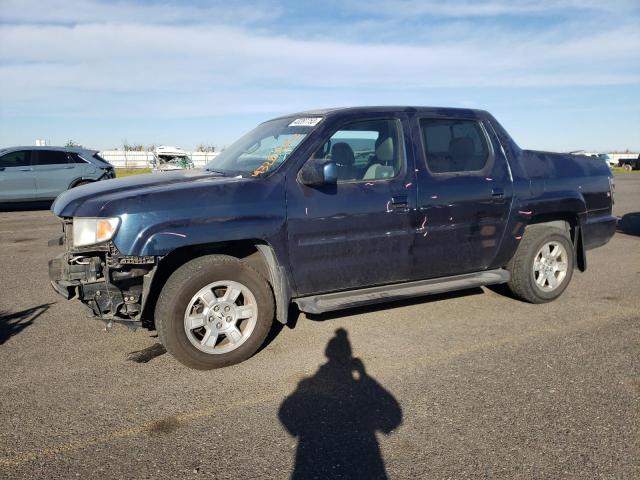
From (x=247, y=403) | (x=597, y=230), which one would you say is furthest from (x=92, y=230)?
(x=597, y=230)

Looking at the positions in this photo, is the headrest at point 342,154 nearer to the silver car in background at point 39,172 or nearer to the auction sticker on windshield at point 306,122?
the auction sticker on windshield at point 306,122

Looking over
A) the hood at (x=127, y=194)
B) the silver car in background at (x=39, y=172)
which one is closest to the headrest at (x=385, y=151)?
the hood at (x=127, y=194)

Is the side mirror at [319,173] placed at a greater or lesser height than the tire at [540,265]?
greater

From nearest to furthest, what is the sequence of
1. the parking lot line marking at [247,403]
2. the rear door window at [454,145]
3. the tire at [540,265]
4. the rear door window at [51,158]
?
the parking lot line marking at [247,403]
the rear door window at [454,145]
the tire at [540,265]
the rear door window at [51,158]

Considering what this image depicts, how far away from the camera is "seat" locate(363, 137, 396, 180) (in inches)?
176

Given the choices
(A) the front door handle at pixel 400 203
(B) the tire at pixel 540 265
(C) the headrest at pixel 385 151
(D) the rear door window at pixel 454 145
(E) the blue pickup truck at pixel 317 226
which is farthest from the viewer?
(B) the tire at pixel 540 265

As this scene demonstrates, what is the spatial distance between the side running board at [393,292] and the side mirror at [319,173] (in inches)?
36.4

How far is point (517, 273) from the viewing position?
526 cm

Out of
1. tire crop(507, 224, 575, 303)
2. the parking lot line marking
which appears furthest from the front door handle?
→ tire crop(507, 224, 575, 303)

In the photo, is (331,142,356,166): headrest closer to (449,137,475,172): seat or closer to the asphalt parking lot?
(449,137,475,172): seat

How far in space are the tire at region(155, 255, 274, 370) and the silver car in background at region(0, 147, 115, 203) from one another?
450 inches

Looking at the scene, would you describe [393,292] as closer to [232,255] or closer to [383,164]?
[383,164]

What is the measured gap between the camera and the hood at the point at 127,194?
142 inches

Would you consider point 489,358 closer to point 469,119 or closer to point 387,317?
point 387,317
